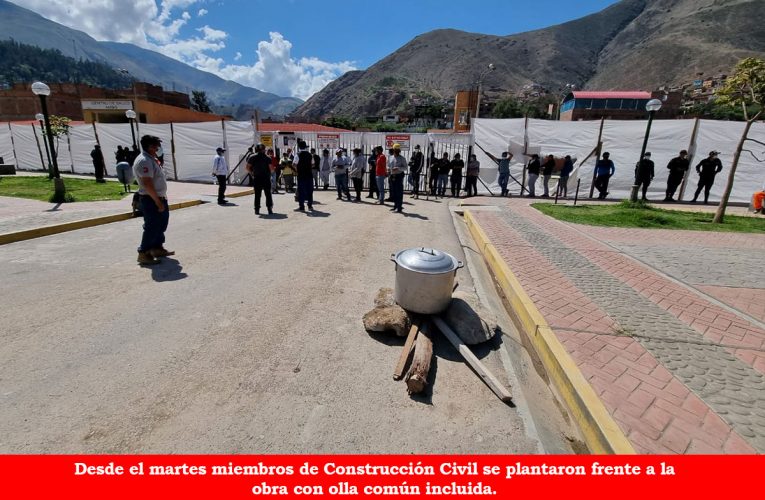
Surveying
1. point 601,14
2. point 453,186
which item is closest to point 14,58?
point 453,186

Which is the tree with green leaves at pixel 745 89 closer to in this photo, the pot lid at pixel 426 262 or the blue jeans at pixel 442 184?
the blue jeans at pixel 442 184

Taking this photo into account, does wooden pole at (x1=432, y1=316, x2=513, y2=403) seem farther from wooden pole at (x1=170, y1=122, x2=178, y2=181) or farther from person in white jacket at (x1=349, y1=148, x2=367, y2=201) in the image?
wooden pole at (x1=170, y1=122, x2=178, y2=181)

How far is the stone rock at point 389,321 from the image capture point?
3416 mm

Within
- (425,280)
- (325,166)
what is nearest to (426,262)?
(425,280)

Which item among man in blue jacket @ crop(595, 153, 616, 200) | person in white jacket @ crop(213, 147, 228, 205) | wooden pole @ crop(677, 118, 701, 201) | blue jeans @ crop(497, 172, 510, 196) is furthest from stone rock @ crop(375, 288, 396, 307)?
wooden pole @ crop(677, 118, 701, 201)

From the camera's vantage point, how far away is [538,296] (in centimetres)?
423

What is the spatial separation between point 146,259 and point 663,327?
6385 mm

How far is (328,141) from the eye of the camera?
15430 mm

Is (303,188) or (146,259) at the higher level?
(303,188)

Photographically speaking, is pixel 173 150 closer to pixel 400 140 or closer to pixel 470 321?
pixel 400 140

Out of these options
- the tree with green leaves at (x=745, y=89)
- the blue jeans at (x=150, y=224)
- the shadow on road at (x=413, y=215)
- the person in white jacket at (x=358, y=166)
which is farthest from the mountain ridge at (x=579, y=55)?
the blue jeans at (x=150, y=224)

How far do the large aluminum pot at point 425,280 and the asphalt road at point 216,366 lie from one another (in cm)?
A: 40

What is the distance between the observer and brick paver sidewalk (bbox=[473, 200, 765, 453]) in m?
2.35
